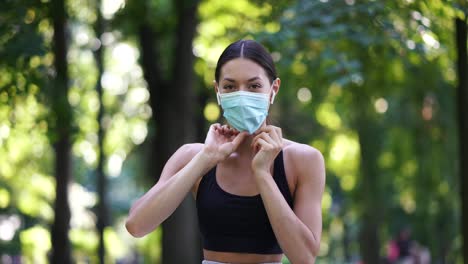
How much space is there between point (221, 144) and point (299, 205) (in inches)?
19.2

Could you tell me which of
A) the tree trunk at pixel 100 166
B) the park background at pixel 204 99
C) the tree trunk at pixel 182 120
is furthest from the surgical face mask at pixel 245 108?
the tree trunk at pixel 100 166

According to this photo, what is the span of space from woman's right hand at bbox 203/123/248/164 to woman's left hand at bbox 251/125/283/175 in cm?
9

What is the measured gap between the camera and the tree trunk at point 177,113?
13430 mm

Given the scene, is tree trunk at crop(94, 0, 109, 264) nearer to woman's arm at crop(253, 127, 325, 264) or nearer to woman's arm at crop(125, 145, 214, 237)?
woman's arm at crop(125, 145, 214, 237)

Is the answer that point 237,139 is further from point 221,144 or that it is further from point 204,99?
point 204,99

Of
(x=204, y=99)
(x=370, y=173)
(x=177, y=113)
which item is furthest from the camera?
(x=370, y=173)

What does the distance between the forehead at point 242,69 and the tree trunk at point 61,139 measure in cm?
824

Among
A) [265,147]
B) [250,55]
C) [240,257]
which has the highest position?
[250,55]

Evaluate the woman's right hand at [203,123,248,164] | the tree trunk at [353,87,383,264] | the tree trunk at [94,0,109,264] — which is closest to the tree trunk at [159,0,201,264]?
the tree trunk at [94,0,109,264]

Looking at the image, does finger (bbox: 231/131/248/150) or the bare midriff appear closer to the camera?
the bare midriff

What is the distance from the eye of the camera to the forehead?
4.08 meters

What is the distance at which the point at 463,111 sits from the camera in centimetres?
870

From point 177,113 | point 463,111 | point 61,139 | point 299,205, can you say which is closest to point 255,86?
point 299,205

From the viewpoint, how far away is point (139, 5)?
14.5 metres
